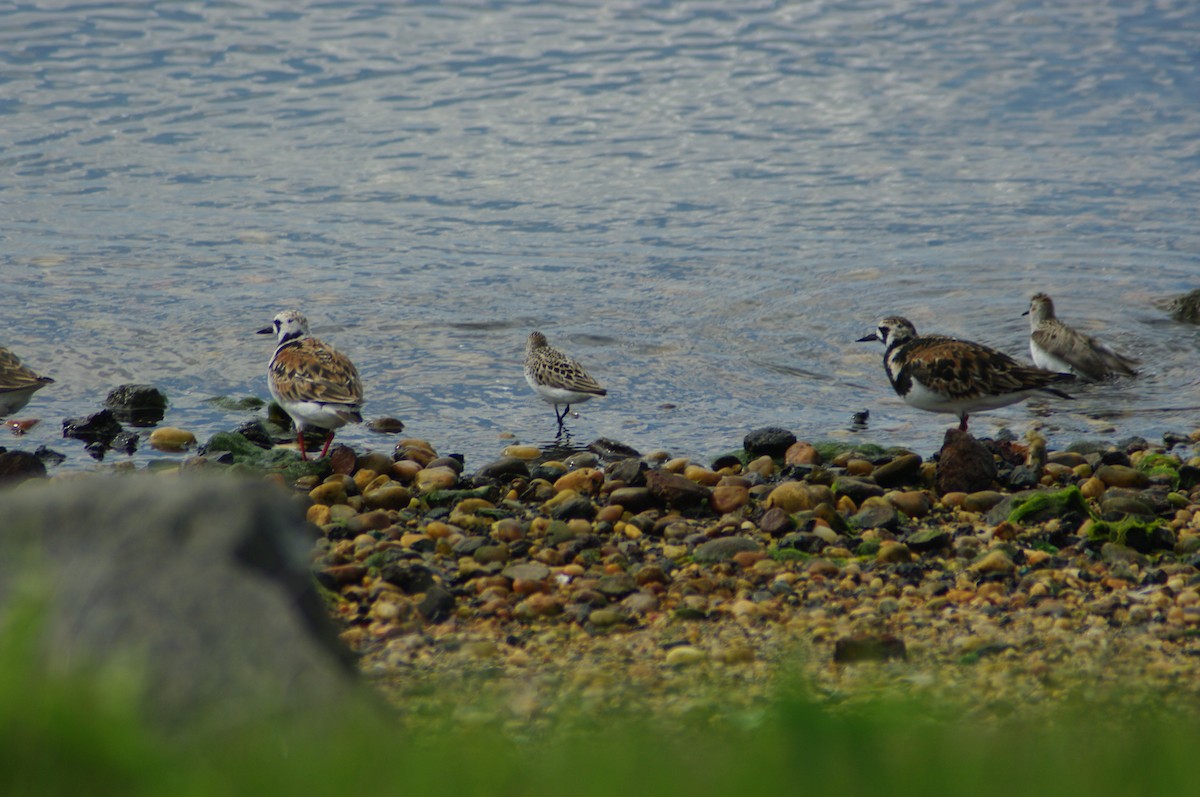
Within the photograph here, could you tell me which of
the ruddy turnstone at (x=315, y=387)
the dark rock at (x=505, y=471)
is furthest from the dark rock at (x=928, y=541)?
the ruddy turnstone at (x=315, y=387)

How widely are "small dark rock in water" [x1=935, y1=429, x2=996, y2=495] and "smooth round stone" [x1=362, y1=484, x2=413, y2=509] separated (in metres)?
3.95

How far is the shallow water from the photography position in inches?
544

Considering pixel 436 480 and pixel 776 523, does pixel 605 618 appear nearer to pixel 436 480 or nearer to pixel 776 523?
pixel 776 523

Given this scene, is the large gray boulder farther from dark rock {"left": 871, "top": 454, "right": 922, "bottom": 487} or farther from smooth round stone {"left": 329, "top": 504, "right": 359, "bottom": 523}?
dark rock {"left": 871, "top": 454, "right": 922, "bottom": 487}

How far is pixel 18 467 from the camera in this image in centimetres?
1024

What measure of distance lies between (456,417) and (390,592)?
5.13 metres

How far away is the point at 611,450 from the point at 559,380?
0.86m

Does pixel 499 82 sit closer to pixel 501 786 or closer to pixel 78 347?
→ pixel 78 347

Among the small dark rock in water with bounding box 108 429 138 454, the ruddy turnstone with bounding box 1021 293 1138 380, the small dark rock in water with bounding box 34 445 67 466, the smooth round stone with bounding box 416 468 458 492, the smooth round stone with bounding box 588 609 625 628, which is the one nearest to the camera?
the smooth round stone with bounding box 588 609 625 628

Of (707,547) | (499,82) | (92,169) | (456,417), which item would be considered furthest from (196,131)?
(707,547)

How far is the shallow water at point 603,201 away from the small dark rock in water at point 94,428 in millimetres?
238

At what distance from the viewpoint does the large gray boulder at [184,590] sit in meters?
4.35

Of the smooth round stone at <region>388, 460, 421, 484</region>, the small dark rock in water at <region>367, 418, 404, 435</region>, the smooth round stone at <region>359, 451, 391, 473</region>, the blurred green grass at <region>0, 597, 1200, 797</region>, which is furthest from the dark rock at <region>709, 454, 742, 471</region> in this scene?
the blurred green grass at <region>0, 597, 1200, 797</region>

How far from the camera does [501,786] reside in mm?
3275
